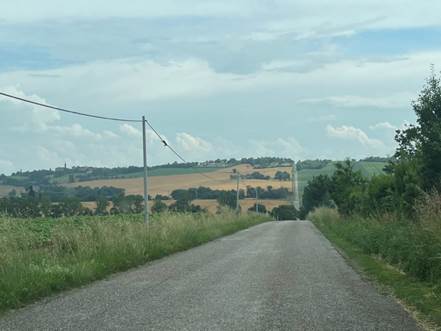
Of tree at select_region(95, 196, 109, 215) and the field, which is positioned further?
the field

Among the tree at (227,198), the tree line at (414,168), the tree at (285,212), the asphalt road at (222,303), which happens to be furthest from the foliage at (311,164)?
the asphalt road at (222,303)

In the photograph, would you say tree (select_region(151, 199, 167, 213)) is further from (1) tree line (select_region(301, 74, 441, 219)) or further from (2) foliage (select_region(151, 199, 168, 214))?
(1) tree line (select_region(301, 74, 441, 219))

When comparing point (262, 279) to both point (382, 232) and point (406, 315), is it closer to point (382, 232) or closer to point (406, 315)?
point (406, 315)

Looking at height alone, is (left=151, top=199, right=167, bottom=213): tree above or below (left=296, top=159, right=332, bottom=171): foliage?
below

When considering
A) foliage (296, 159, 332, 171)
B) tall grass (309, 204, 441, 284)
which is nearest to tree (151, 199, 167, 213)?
tall grass (309, 204, 441, 284)

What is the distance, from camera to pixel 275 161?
11456 cm

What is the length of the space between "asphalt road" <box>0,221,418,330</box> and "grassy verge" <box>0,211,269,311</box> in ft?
1.69

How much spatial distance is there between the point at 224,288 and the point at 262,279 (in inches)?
73.1

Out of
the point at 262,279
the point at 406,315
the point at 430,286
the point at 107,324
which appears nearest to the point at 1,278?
the point at 107,324

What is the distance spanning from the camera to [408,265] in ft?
50.0

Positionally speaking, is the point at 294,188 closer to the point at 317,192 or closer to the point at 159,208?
the point at 317,192

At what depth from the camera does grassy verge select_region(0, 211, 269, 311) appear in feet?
42.4

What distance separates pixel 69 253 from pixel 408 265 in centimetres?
886

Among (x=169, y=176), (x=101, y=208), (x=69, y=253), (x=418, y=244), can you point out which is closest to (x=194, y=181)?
(x=169, y=176)
